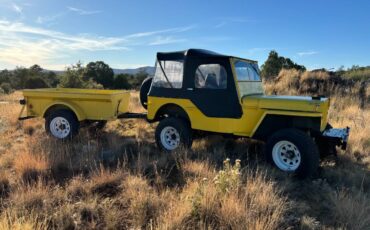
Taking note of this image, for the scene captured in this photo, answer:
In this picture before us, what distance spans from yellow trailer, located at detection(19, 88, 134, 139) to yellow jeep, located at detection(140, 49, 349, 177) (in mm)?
1090

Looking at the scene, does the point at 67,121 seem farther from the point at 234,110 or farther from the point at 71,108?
the point at 234,110

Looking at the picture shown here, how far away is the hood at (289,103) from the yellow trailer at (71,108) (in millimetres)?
3089

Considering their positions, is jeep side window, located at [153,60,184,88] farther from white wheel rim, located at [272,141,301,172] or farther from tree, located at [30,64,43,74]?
tree, located at [30,64,43,74]

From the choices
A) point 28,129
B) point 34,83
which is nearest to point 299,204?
point 28,129

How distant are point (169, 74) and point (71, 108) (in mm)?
2459

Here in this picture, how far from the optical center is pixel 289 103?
220 inches

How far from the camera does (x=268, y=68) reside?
2284 cm

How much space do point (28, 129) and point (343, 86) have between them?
12.4m

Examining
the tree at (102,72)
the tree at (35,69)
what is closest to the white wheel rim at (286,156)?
the tree at (102,72)

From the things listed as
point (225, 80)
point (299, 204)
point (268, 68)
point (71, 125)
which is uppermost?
point (268, 68)

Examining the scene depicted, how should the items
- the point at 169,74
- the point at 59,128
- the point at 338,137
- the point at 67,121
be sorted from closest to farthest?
1. the point at 338,137
2. the point at 169,74
3. the point at 67,121
4. the point at 59,128

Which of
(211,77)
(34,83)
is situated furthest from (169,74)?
(34,83)

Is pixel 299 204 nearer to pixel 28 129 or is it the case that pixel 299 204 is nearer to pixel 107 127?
pixel 107 127

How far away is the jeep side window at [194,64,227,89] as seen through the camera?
613 cm
